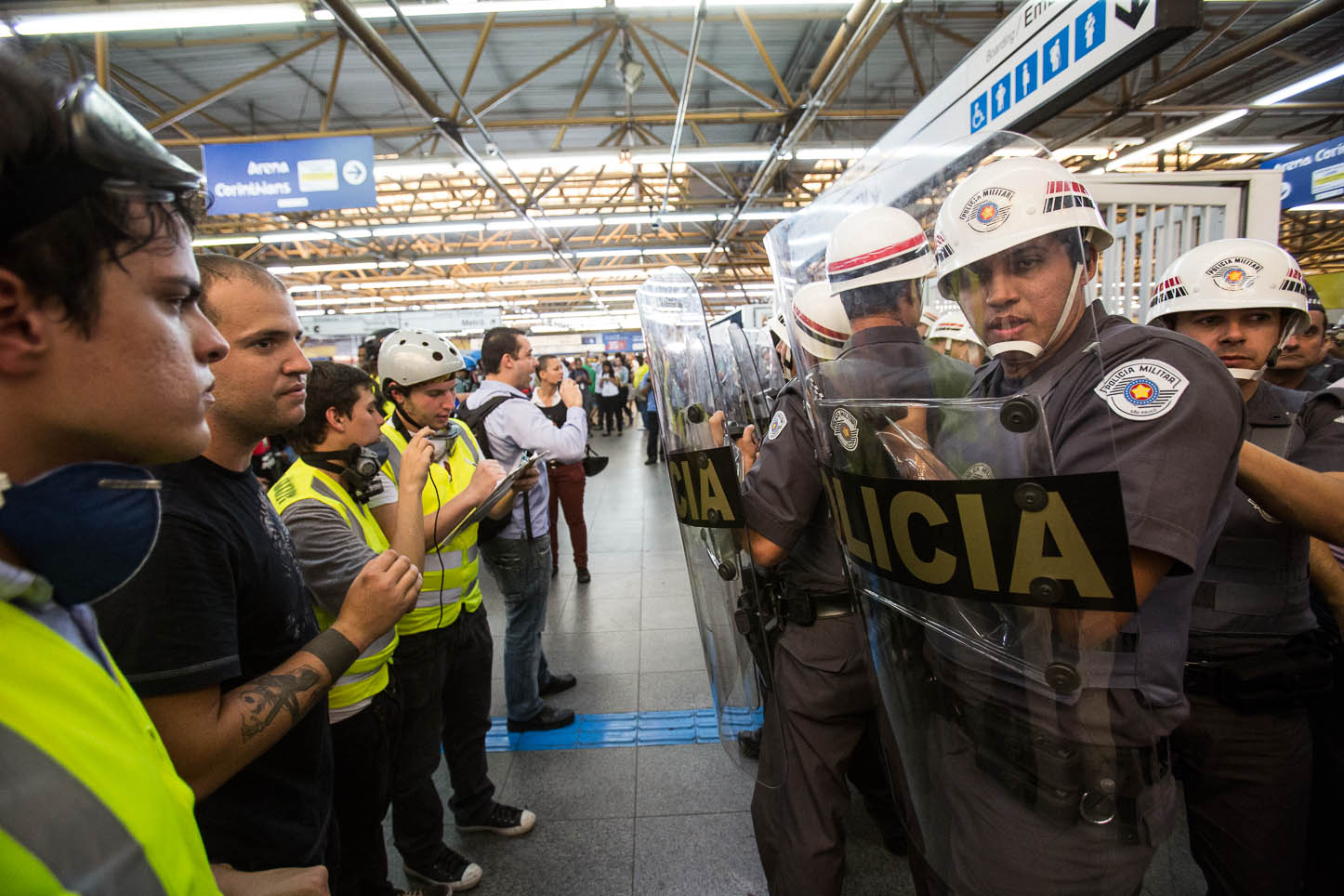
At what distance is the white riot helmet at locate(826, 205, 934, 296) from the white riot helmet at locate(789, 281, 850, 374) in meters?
0.08

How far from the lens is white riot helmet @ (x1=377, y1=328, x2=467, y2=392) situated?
234 cm

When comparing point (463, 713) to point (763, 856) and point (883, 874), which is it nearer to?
point (763, 856)

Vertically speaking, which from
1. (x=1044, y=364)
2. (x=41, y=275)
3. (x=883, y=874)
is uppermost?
(x=41, y=275)

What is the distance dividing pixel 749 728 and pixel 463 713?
1132 mm

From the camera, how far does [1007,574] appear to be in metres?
Answer: 0.83

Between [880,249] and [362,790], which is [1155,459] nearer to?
[880,249]

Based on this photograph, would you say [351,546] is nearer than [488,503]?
Yes

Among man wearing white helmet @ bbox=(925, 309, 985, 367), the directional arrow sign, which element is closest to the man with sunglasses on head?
man wearing white helmet @ bbox=(925, 309, 985, 367)

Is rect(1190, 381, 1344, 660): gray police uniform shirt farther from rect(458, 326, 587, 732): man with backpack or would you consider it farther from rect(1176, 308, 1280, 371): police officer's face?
rect(458, 326, 587, 732): man with backpack

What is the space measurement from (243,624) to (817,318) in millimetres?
1250

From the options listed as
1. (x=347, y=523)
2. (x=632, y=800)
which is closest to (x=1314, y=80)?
(x=632, y=800)

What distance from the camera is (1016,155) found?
1010 millimetres

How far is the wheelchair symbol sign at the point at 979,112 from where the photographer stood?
9.97 ft

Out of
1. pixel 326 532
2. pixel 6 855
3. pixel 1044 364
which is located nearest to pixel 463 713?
pixel 326 532
